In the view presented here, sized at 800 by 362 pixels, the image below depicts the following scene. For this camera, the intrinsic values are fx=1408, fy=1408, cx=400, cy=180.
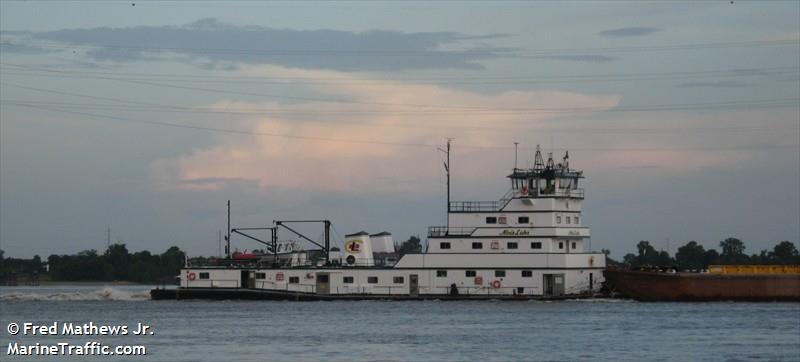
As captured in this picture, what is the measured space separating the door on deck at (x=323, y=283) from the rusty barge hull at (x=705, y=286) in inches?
627

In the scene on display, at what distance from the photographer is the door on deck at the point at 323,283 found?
79.8 metres

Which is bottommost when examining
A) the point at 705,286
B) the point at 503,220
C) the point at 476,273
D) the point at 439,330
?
the point at 439,330

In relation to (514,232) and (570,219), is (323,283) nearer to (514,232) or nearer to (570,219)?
(514,232)

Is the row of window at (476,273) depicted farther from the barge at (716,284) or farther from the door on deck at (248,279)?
the door on deck at (248,279)

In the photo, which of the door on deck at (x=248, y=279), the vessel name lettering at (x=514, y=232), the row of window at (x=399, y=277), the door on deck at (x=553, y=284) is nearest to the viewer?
the vessel name lettering at (x=514, y=232)

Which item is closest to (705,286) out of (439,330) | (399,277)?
(399,277)

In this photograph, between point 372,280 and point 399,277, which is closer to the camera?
point 399,277

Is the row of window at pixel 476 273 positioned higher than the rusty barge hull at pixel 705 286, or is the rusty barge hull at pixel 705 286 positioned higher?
the row of window at pixel 476 273

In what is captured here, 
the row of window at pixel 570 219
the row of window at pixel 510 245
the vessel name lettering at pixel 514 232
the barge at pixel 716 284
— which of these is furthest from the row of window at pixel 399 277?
the barge at pixel 716 284

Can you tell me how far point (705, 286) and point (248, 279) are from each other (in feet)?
85.6

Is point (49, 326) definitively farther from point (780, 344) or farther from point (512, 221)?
point (780, 344)

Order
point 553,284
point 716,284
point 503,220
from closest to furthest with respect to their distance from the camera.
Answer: point 716,284, point 503,220, point 553,284

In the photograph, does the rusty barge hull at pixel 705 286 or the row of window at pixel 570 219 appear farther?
the row of window at pixel 570 219

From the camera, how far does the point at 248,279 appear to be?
82.1 metres
